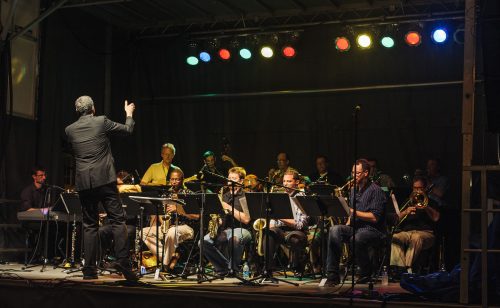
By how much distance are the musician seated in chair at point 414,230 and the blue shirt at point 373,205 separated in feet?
4.47

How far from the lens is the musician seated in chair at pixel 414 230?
891cm

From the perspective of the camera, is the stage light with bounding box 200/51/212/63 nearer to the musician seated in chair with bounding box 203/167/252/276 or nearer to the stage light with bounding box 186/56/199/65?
the stage light with bounding box 186/56/199/65

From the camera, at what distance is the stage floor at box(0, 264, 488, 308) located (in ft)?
18.4

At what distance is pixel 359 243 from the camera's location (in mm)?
7457

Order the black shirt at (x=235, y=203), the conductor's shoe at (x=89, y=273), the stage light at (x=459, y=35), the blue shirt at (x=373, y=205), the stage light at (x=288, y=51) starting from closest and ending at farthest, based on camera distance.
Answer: the conductor's shoe at (x=89, y=273) < the blue shirt at (x=373, y=205) < the black shirt at (x=235, y=203) < the stage light at (x=459, y=35) < the stage light at (x=288, y=51)

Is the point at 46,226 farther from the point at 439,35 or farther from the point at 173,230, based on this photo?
the point at 439,35

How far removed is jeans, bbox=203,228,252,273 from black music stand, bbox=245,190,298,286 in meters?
0.65

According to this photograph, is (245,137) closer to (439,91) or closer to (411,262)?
(439,91)

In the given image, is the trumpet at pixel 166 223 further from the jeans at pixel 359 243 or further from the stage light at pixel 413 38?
the stage light at pixel 413 38

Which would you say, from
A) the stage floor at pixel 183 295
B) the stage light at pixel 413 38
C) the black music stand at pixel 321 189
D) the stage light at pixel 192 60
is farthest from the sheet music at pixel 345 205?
the stage light at pixel 192 60

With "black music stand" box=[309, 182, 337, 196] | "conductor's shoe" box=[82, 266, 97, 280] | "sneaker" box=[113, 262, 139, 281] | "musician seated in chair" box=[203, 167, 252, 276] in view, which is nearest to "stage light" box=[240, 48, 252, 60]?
"musician seated in chair" box=[203, 167, 252, 276]

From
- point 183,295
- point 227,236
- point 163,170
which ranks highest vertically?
point 163,170

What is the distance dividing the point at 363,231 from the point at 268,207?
42.0 inches

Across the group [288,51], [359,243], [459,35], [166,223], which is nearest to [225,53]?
[288,51]
